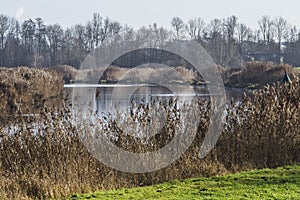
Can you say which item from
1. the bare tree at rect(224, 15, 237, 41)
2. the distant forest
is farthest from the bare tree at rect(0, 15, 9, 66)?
the bare tree at rect(224, 15, 237, 41)

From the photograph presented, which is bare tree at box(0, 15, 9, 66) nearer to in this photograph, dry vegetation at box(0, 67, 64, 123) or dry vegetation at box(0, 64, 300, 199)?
dry vegetation at box(0, 67, 64, 123)

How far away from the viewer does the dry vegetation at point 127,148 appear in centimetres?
531

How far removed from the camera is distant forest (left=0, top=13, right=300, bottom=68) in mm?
53281

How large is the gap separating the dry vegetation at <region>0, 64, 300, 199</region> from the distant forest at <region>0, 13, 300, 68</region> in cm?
4399

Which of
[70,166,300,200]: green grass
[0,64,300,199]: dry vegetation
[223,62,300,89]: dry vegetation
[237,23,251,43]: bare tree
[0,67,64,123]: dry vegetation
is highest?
[237,23,251,43]: bare tree

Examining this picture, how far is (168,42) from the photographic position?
4997cm

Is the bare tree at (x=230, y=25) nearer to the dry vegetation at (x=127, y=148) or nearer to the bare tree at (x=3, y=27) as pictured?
the bare tree at (x=3, y=27)

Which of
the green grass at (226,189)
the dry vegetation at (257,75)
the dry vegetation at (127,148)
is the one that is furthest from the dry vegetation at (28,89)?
the dry vegetation at (257,75)

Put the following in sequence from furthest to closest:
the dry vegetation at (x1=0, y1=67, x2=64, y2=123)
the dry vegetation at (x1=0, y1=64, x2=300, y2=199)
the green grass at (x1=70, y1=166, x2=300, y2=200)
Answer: the dry vegetation at (x1=0, y1=67, x2=64, y2=123), the dry vegetation at (x1=0, y1=64, x2=300, y2=199), the green grass at (x1=70, y1=166, x2=300, y2=200)

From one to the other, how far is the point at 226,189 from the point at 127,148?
5.35 ft

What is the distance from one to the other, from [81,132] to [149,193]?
1.60 m


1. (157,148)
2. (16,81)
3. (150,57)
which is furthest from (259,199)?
(150,57)

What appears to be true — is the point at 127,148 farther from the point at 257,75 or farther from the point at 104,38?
the point at 104,38

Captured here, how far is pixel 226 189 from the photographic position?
192 inches
